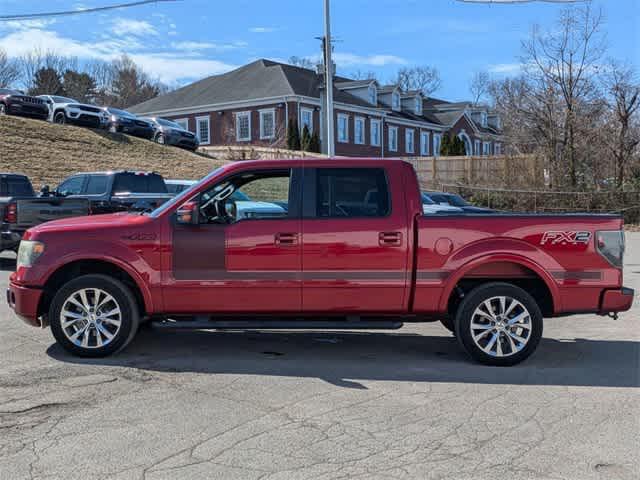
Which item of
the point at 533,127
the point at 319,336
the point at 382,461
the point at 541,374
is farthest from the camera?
the point at 533,127

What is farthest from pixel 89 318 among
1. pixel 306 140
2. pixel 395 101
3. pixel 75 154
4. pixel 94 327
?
pixel 395 101

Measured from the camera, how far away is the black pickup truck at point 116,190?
50.1 ft

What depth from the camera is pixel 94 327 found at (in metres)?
6.57

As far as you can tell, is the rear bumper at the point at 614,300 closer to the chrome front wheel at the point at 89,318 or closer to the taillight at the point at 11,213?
the chrome front wheel at the point at 89,318

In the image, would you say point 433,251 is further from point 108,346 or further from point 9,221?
point 9,221

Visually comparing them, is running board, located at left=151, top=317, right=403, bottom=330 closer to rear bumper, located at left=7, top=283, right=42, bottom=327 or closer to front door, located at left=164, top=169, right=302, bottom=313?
front door, located at left=164, top=169, right=302, bottom=313

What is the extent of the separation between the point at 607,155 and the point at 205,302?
27.6m

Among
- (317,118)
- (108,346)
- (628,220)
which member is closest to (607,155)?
(628,220)

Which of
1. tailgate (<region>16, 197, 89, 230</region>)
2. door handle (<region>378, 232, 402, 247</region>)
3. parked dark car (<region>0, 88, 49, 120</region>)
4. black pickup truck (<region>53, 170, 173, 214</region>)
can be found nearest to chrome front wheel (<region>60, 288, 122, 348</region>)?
door handle (<region>378, 232, 402, 247</region>)

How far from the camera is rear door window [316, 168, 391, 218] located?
259 inches

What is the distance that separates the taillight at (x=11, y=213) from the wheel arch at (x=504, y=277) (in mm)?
9057

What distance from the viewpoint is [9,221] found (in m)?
12.6

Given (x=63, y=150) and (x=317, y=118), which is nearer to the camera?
(x=63, y=150)

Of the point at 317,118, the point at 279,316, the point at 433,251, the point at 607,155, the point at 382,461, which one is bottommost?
the point at 382,461
